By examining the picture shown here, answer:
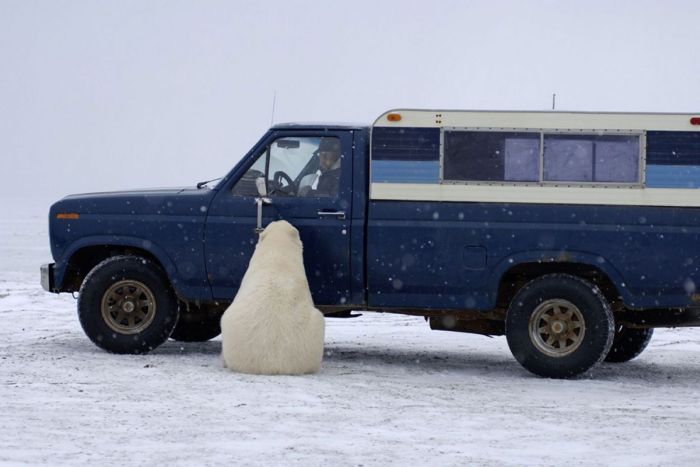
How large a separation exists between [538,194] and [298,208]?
2010 millimetres

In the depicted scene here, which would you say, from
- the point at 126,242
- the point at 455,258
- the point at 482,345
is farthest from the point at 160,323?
the point at 482,345

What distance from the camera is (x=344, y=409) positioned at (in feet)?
26.5

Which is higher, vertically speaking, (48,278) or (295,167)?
(295,167)

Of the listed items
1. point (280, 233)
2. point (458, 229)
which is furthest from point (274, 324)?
point (458, 229)

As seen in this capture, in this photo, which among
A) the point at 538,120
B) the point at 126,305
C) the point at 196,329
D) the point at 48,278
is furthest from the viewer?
the point at 196,329

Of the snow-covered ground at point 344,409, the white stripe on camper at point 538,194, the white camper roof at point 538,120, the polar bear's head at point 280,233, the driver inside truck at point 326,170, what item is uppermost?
the white camper roof at point 538,120

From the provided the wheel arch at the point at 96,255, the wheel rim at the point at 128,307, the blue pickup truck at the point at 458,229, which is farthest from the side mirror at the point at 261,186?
the wheel rim at the point at 128,307

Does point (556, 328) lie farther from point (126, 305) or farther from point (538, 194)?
point (126, 305)

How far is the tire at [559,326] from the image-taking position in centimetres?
985

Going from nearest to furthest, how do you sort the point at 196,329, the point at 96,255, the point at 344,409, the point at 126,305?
the point at 344,409 → the point at 126,305 → the point at 96,255 → the point at 196,329

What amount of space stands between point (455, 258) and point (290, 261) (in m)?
1.36

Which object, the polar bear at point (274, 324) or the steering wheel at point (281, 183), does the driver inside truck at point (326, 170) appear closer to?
the steering wheel at point (281, 183)

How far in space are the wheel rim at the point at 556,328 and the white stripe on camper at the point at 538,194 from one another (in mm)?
853

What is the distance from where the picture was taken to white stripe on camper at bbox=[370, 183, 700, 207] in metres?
9.88
